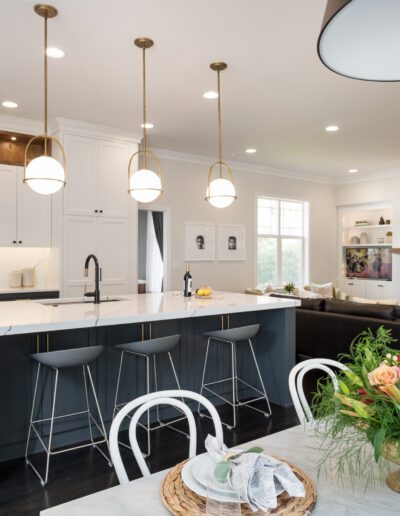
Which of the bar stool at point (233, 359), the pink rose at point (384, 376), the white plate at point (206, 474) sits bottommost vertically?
the bar stool at point (233, 359)

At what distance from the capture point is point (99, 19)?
119 inches

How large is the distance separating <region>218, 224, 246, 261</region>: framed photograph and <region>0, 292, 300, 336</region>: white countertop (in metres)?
3.52

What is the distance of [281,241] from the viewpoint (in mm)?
8555

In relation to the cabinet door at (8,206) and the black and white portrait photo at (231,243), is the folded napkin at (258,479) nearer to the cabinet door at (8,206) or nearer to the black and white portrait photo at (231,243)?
the cabinet door at (8,206)

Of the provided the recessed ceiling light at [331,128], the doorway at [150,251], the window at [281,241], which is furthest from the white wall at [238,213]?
the recessed ceiling light at [331,128]

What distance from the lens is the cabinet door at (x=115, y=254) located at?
5539mm

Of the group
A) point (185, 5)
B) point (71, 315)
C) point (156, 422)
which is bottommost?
point (156, 422)

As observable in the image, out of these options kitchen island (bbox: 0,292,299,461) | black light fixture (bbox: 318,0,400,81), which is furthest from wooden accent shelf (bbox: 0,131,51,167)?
black light fixture (bbox: 318,0,400,81)

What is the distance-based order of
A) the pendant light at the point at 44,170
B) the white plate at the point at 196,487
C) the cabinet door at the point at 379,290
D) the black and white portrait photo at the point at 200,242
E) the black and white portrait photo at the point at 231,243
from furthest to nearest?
the cabinet door at the point at 379,290
the black and white portrait photo at the point at 231,243
the black and white portrait photo at the point at 200,242
the pendant light at the point at 44,170
the white plate at the point at 196,487

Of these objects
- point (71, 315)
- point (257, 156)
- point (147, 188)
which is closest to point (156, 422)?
point (71, 315)

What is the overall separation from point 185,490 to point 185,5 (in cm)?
285

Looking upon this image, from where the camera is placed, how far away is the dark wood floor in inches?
92.9

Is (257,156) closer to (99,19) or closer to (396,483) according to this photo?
(99,19)

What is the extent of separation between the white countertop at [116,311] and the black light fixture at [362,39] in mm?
1958
